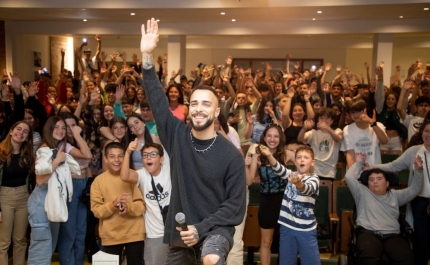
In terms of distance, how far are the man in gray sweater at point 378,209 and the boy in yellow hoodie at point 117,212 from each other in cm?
180

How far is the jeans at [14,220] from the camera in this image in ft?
13.8

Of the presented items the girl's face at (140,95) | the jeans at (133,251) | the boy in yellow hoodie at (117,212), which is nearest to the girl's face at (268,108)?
the girl's face at (140,95)

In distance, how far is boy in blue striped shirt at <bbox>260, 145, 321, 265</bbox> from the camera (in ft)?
12.8

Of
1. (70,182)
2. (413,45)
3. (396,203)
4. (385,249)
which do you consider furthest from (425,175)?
(413,45)

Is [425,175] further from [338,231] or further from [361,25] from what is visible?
[361,25]

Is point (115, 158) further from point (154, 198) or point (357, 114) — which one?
point (357, 114)

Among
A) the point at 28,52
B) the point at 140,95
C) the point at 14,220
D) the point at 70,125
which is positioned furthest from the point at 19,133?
the point at 28,52

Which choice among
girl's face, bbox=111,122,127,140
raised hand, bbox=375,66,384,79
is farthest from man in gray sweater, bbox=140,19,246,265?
raised hand, bbox=375,66,384,79

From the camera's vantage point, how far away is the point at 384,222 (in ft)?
14.1

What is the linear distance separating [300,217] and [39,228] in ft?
6.87

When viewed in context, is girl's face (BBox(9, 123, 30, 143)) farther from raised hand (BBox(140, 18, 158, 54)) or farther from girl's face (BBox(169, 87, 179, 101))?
raised hand (BBox(140, 18, 158, 54))

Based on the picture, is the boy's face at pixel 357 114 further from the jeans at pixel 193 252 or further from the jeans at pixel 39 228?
the jeans at pixel 193 252

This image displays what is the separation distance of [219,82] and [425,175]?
4.78m

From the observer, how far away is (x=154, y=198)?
3973mm
